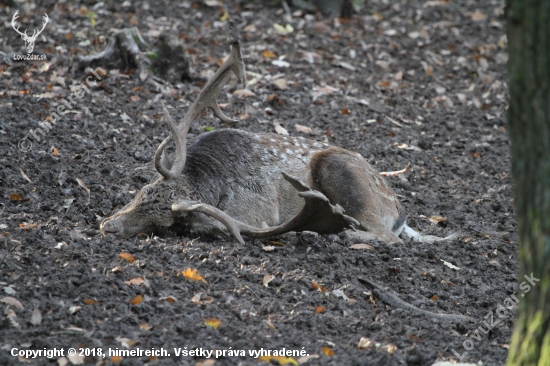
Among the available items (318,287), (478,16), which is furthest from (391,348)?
(478,16)

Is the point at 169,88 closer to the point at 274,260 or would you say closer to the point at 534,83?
the point at 274,260

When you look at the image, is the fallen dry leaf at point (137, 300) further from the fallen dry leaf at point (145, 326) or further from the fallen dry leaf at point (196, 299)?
the fallen dry leaf at point (196, 299)

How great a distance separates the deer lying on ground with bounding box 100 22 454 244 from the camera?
18.9ft

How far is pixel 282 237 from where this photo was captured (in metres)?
6.08

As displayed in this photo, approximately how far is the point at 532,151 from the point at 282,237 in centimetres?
314

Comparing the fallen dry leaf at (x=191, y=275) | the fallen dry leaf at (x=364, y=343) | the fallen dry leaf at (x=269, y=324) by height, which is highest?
the fallen dry leaf at (x=191, y=275)

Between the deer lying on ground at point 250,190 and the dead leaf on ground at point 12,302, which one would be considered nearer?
the dead leaf on ground at point 12,302

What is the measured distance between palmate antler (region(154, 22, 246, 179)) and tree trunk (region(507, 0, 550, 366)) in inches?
129

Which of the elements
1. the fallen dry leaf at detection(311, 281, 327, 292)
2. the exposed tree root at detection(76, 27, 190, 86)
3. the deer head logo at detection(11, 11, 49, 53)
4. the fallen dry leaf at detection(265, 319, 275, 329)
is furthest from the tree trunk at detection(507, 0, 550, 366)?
the deer head logo at detection(11, 11, 49, 53)

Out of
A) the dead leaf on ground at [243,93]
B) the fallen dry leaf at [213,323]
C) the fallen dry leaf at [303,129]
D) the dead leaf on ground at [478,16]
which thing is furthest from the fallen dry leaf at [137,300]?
the dead leaf on ground at [478,16]

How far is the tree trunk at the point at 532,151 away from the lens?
319 cm

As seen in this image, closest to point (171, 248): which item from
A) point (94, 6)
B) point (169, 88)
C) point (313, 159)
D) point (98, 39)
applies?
point (313, 159)

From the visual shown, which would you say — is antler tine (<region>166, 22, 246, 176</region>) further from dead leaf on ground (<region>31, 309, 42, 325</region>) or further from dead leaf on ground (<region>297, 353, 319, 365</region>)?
dead leaf on ground (<region>297, 353, 319, 365</region>)

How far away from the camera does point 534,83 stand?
321 cm
